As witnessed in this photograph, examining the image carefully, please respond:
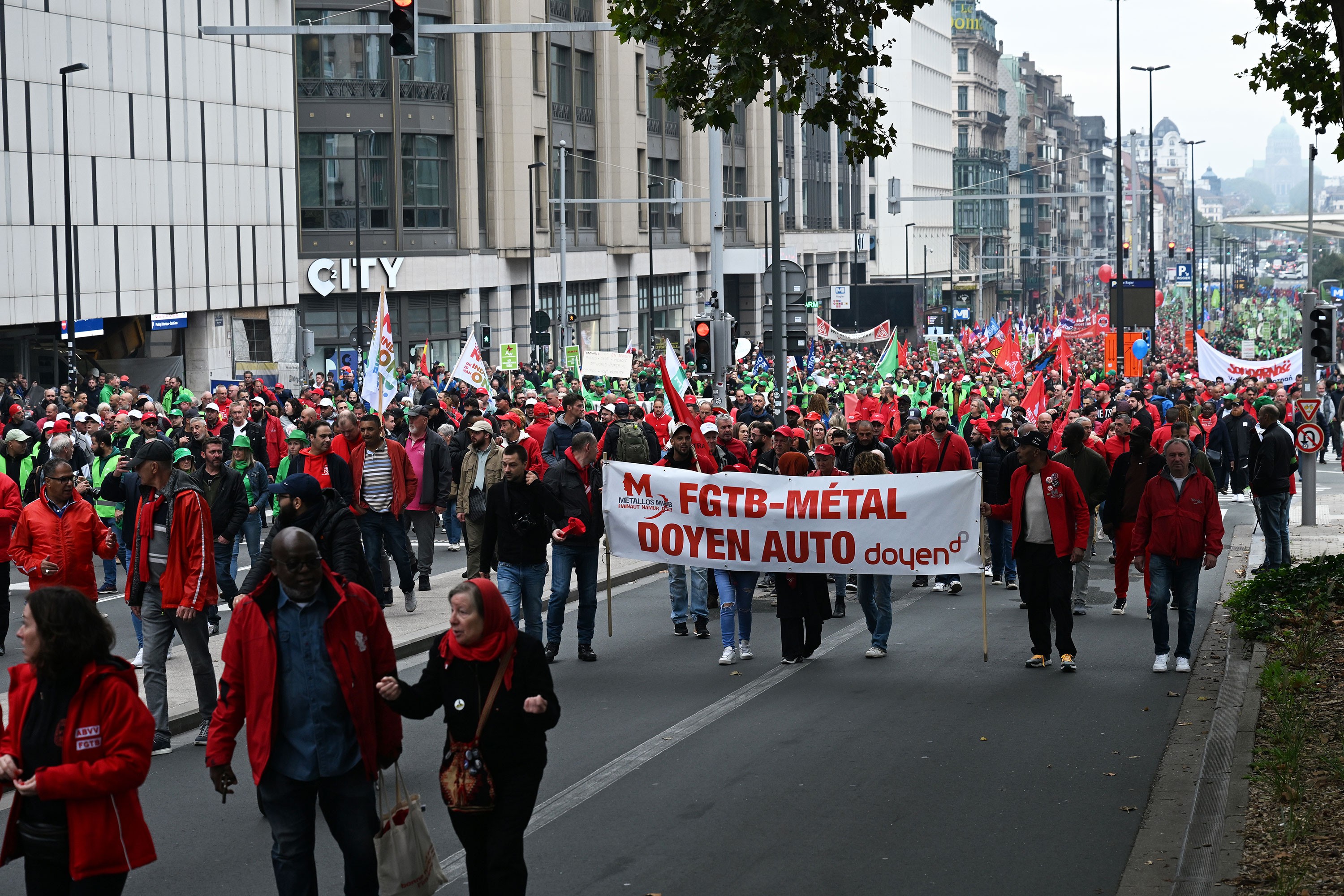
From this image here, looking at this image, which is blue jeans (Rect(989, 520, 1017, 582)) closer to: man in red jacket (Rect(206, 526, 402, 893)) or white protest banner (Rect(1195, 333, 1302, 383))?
man in red jacket (Rect(206, 526, 402, 893))

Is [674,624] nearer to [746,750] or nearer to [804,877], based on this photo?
[746,750]

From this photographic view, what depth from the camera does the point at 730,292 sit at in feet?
299

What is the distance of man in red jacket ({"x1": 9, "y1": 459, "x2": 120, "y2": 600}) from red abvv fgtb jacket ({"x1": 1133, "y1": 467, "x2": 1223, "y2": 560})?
7.17 meters

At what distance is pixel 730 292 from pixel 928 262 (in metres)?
46.0

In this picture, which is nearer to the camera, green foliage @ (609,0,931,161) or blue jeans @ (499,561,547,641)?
green foliage @ (609,0,931,161)

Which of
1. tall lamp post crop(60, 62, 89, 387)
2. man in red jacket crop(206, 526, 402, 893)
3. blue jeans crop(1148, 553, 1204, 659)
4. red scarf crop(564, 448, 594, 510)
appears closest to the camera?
man in red jacket crop(206, 526, 402, 893)

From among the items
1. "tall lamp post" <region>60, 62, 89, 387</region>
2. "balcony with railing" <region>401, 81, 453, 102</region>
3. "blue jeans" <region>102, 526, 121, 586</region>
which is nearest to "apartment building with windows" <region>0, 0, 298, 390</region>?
"tall lamp post" <region>60, 62, 89, 387</region>

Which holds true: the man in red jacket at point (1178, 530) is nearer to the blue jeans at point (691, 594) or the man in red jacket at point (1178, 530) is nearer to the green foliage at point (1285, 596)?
the green foliage at point (1285, 596)

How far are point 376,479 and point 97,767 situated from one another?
29.2ft

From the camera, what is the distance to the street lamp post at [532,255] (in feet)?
180

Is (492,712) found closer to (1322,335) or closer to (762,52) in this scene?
(762,52)

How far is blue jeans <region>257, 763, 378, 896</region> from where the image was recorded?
616cm

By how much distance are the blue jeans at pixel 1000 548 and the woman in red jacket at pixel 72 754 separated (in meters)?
12.3

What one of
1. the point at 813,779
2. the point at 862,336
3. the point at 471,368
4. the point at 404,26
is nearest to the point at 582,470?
the point at 813,779
